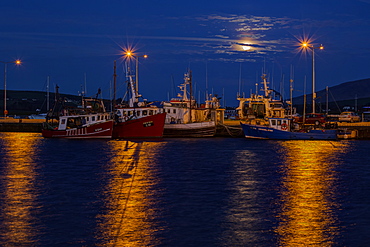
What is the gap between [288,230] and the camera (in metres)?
16.2

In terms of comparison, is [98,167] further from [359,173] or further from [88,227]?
[88,227]

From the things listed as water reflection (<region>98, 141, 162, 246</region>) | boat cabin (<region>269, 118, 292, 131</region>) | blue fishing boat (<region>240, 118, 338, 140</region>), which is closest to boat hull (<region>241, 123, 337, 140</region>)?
blue fishing boat (<region>240, 118, 338, 140</region>)

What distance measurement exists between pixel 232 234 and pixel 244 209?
3.91 m

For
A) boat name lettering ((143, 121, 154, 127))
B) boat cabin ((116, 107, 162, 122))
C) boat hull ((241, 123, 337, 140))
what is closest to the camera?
boat hull ((241, 123, 337, 140))

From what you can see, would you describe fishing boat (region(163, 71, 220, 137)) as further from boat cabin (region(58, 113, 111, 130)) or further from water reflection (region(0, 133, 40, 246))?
water reflection (region(0, 133, 40, 246))

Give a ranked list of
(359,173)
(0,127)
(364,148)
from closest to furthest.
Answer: (359,173)
(364,148)
(0,127)

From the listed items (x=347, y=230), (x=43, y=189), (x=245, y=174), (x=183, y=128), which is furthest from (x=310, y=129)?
(x=347, y=230)

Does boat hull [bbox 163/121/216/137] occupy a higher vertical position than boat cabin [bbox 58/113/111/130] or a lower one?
lower

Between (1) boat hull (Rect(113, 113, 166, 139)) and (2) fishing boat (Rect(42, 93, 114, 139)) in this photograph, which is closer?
(2) fishing boat (Rect(42, 93, 114, 139))

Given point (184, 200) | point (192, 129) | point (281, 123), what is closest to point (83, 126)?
point (192, 129)

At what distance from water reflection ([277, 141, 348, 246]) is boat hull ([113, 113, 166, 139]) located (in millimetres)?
23280

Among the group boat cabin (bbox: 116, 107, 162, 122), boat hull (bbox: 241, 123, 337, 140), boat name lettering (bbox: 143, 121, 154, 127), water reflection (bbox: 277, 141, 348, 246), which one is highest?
boat cabin (bbox: 116, 107, 162, 122)

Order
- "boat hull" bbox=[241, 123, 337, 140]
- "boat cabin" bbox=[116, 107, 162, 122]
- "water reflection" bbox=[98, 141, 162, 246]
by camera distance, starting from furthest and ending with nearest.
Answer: "boat cabin" bbox=[116, 107, 162, 122]
"boat hull" bbox=[241, 123, 337, 140]
"water reflection" bbox=[98, 141, 162, 246]

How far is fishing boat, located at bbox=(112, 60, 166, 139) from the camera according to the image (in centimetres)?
6000
